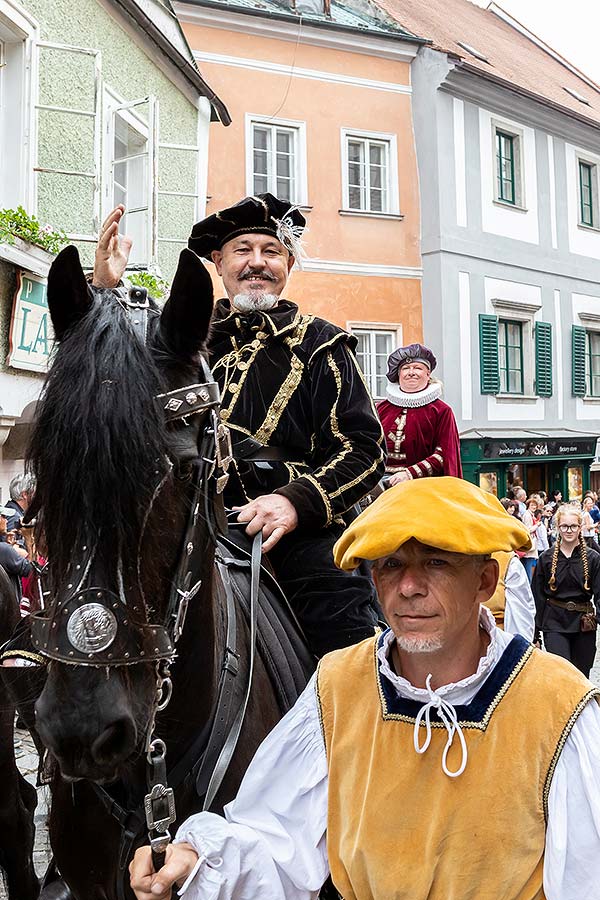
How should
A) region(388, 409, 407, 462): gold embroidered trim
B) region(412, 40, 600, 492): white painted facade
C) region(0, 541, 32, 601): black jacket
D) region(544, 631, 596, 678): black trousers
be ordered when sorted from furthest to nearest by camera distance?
region(412, 40, 600, 492): white painted facade, region(544, 631, 596, 678): black trousers, region(0, 541, 32, 601): black jacket, region(388, 409, 407, 462): gold embroidered trim

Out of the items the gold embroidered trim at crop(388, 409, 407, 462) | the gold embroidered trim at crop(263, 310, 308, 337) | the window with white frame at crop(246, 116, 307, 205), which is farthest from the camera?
the window with white frame at crop(246, 116, 307, 205)

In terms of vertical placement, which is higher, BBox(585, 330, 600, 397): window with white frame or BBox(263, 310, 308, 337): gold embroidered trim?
BBox(585, 330, 600, 397): window with white frame

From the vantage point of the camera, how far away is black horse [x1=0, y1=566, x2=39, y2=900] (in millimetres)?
4383

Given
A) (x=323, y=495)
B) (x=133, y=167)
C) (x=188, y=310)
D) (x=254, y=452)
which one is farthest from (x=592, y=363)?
(x=188, y=310)

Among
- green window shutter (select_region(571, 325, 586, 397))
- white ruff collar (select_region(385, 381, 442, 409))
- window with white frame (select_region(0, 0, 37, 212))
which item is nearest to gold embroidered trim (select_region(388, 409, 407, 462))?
white ruff collar (select_region(385, 381, 442, 409))

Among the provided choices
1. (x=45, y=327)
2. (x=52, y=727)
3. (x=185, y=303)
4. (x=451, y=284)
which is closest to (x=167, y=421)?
(x=185, y=303)

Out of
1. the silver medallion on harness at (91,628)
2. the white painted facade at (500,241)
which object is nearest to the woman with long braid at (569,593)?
the silver medallion on harness at (91,628)

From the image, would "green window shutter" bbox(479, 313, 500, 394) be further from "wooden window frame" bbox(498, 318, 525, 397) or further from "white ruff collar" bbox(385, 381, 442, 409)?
"white ruff collar" bbox(385, 381, 442, 409)

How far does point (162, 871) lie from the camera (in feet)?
6.09

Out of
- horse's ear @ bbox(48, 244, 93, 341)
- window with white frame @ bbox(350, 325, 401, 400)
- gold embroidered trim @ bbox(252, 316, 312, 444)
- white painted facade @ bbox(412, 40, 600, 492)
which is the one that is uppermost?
white painted facade @ bbox(412, 40, 600, 492)

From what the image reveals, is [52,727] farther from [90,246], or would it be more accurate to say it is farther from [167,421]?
[90,246]

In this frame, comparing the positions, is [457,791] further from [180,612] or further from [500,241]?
[500,241]

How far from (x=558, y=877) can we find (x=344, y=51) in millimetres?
17342

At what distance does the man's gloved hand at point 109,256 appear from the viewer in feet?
8.96
